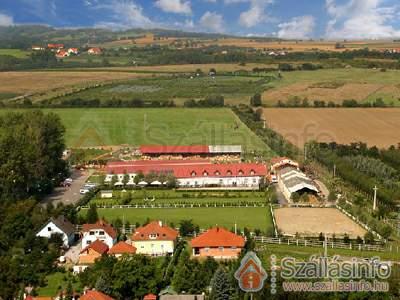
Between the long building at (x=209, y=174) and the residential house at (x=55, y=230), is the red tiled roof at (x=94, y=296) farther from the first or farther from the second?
the long building at (x=209, y=174)

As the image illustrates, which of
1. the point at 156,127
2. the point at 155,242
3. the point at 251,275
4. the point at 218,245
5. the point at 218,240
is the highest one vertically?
the point at 251,275

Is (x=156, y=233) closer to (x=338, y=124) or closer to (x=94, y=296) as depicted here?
(x=94, y=296)

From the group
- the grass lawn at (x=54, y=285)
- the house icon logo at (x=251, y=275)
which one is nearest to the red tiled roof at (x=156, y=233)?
the grass lawn at (x=54, y=285)

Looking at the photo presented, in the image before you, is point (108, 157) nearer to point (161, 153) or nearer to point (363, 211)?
point (161, 153)

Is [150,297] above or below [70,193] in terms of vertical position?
above

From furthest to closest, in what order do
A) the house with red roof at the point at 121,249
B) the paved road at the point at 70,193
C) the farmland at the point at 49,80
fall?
the farmland at the point at 49,80, the paved road at the point at 70,193, the house with red roof at the point at 121,249

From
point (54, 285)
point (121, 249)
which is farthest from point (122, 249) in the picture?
point (54, 285)

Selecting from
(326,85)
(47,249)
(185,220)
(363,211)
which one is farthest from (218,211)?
(326,85)
